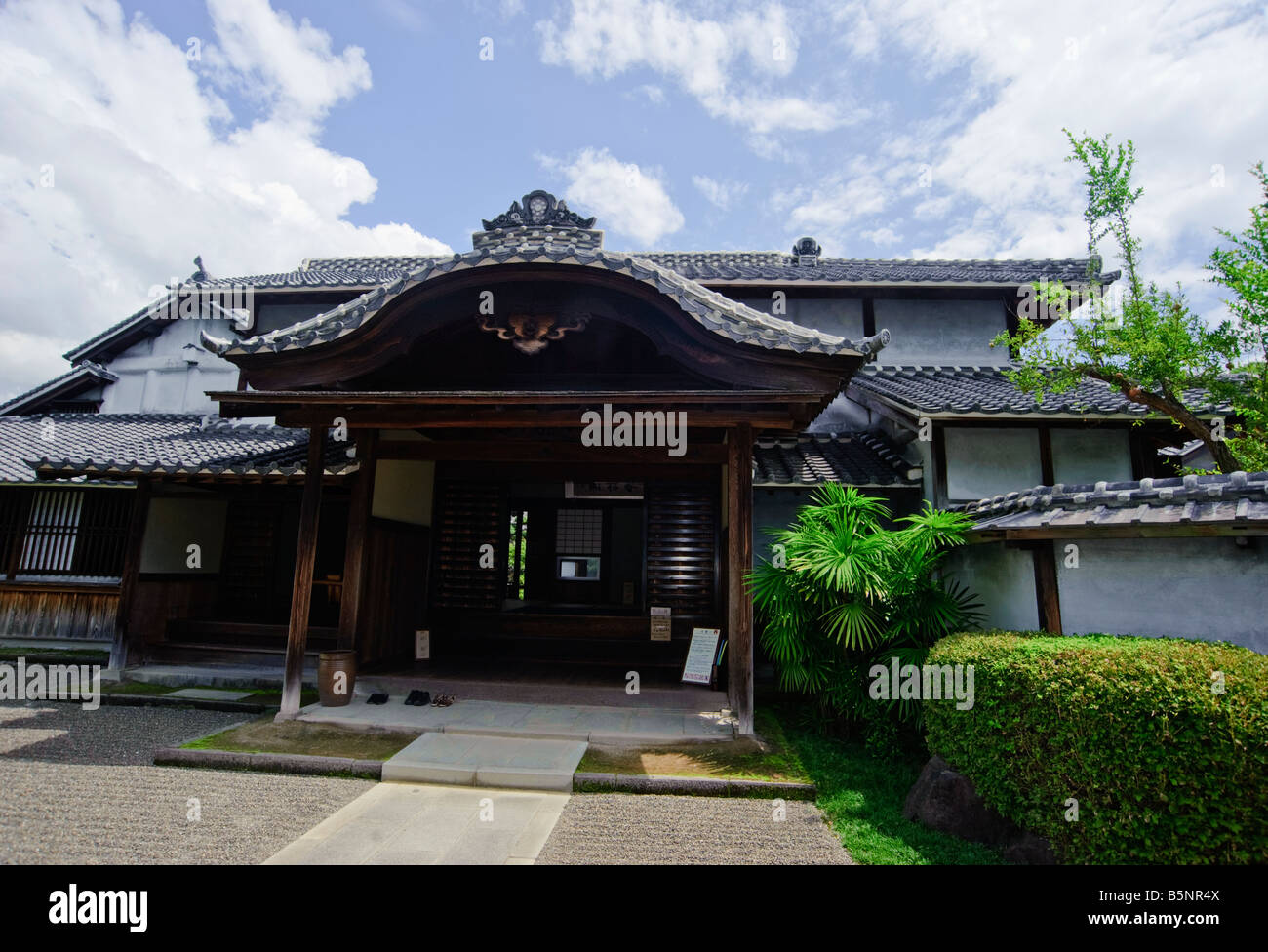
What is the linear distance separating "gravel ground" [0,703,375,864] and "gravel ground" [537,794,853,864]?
193 cm

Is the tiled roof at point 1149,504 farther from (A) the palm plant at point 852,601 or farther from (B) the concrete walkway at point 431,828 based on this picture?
(B) the concrete walkway at point 431,828

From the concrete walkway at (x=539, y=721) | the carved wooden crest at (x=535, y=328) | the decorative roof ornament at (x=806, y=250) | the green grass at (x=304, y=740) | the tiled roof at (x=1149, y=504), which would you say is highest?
the decorative roof ornament at (x=806, y=250)

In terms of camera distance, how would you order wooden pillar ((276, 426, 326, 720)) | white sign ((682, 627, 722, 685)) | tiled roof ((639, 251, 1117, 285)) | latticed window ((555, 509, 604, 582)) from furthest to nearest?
latticed window ((555, 509, 604, 582)) < tiled roof ((639, 251, 1117, 285)) < white sign ((682, 627, 722, 685)) < wooden pillar ((276, 426, 326, 720))

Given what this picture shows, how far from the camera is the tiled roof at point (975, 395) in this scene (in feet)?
26.1

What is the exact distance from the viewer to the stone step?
5180 mm

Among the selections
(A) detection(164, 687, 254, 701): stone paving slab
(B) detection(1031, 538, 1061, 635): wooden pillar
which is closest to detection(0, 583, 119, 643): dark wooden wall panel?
(A) detection(164, 687, 254, 701): stone paving slab

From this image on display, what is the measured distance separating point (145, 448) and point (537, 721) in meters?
8.65

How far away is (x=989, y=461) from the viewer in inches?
338

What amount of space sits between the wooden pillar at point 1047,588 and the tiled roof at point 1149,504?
0.40 m

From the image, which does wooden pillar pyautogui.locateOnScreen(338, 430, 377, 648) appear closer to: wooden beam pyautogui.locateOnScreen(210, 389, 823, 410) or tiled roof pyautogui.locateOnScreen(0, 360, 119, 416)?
wooden beam pyautogui.locateOnScreen(210, 389, 823, 410)

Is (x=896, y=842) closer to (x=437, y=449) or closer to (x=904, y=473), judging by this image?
(x=904, y=473)

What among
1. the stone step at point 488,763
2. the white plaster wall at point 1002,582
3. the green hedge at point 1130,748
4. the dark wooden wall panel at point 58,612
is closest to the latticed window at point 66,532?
the dark wooden wall panel at point 58,612

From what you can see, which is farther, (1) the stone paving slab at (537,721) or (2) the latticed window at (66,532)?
(2) the latticed window at (66,532)
